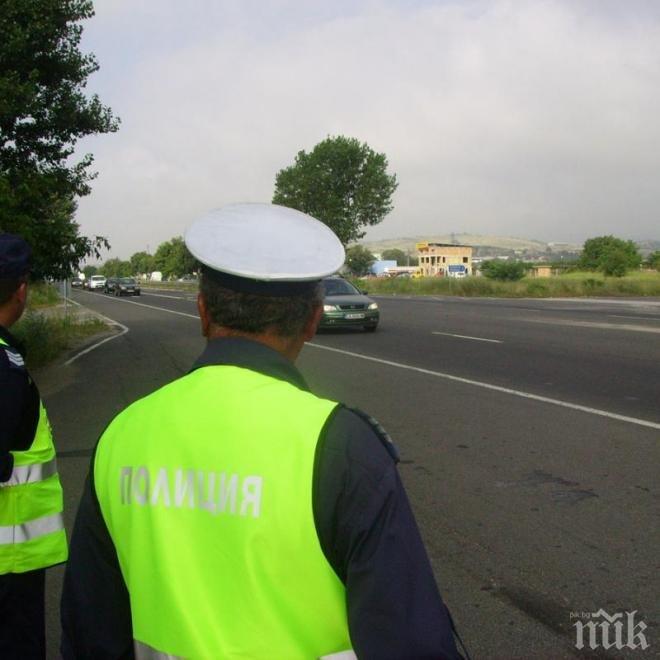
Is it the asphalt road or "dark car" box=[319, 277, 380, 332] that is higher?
"dark car" box=[319, 277, 380, 332]

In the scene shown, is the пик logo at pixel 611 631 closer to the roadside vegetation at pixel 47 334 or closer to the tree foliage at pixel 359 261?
the roadside vegetation at pixel 47 334

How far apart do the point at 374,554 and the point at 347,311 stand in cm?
1881

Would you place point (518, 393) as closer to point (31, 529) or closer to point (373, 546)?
point (31, 529)

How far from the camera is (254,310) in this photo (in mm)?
1551

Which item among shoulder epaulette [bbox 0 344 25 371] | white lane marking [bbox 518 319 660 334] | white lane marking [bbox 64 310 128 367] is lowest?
white lane marking [bbox 64 310 128 367]

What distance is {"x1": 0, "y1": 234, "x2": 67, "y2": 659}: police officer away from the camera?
2.30 metres

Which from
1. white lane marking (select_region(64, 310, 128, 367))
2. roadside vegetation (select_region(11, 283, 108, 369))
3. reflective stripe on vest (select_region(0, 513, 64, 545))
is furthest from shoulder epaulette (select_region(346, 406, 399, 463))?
white lane marking (select_region(64, 310, 128, 367))

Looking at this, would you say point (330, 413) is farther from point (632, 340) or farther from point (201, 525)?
point (632, 340)

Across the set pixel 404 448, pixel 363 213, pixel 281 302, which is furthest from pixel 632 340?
Result: pixel 363 213

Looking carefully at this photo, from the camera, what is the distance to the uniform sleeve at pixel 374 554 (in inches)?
49.0

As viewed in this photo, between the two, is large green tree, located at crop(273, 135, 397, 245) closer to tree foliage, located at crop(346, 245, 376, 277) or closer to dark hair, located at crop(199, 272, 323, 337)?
tree foliage, located at crop(346, 245, 376, 277)

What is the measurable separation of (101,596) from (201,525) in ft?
1.07

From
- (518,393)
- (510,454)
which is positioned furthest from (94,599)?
(518,393)

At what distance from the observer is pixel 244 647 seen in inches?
50.0
